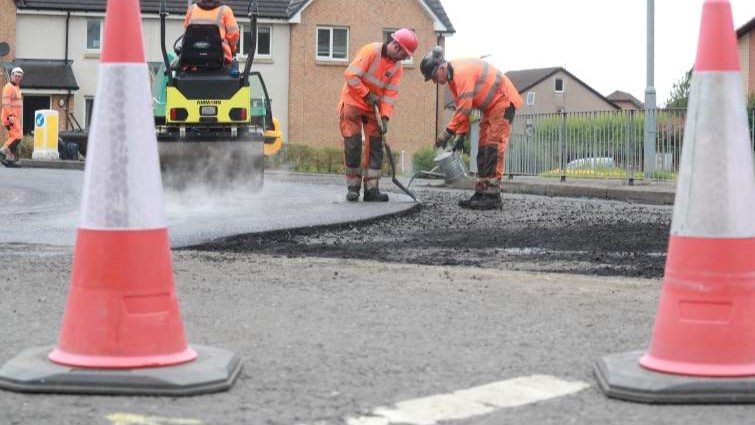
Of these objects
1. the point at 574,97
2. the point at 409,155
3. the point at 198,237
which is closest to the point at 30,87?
the point at 409,155

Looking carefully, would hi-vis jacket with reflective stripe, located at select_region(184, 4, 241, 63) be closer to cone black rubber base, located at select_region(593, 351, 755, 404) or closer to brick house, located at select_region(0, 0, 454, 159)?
cone black rubber base, located at select_region(593, 351, 755, 404)

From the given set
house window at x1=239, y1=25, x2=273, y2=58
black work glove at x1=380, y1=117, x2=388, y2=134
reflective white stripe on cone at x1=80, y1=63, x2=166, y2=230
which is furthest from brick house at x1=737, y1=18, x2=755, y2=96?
reflective white stripe on cone at x1=80, y1=63, x2=166, y2=230

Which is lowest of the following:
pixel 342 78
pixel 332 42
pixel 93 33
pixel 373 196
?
pixel 373 196

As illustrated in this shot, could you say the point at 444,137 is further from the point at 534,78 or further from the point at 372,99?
the point at 534,78

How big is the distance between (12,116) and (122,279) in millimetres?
24838

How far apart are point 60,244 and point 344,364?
501cm

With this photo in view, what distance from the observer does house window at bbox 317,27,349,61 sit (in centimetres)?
5094

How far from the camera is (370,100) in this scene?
14180 mm

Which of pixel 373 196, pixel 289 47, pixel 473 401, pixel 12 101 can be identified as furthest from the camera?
pixel 289 47

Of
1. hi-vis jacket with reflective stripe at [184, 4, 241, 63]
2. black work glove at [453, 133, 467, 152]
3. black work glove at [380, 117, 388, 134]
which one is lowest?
black work glove at [453, 133, 467, 152]

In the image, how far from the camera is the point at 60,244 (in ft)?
30.7

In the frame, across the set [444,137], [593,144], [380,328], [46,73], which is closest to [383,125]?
[444,137]

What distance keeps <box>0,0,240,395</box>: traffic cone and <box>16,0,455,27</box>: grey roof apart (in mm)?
44422

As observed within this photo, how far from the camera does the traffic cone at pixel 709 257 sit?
14.6 ft
